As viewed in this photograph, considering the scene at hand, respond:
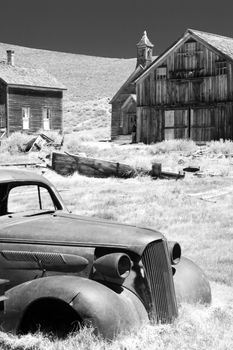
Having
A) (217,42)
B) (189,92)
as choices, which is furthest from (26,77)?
(217,42)

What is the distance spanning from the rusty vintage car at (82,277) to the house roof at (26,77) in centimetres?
3720

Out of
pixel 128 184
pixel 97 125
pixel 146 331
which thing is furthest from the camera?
pixel 97 125

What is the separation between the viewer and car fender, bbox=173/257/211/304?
5.77 m

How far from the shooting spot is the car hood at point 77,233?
15.9 feet

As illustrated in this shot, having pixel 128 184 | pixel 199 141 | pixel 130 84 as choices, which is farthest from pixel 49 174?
pixel 130 84

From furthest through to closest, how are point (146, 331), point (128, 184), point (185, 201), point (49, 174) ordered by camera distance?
point (49, 174) < point (128, 184) < point (185, 201) < point (146, 331)

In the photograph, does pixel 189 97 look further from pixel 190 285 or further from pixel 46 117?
pixel 190 285

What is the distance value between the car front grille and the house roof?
3754cm

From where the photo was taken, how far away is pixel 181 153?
27.1m

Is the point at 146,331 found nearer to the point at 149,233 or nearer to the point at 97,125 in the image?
the point at 149,233

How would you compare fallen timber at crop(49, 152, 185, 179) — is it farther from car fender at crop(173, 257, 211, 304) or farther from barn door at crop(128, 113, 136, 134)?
barn door at crop(128, 113, 136, 134)

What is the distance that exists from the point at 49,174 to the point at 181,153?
8594 millimetres

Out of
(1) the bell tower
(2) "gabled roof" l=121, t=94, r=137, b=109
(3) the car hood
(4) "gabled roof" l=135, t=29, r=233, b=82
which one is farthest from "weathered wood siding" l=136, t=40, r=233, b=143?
(3) the car hood

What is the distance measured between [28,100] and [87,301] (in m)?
39.3
